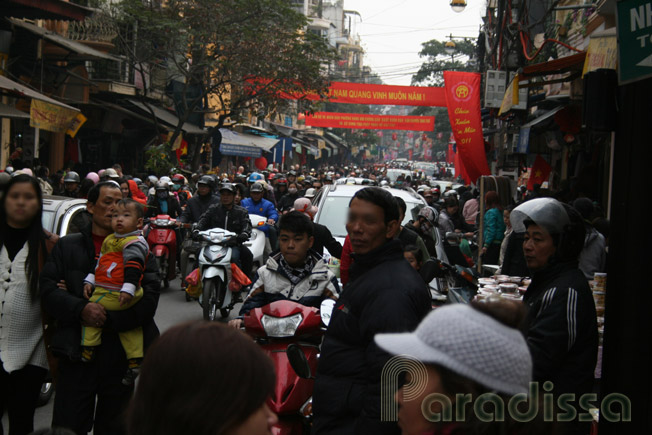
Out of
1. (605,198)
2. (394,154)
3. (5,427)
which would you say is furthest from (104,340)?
(394,154)

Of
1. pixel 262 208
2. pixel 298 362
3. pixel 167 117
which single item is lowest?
pixel 298 362

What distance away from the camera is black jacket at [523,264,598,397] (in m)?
3.01

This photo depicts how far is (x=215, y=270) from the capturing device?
344 inches

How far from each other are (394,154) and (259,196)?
6228 inches

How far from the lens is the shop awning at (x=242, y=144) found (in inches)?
1305

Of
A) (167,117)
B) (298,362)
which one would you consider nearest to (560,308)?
(298,362)

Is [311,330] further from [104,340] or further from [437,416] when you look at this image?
[437,416]

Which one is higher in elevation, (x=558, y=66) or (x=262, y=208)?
(x=558, y=66)

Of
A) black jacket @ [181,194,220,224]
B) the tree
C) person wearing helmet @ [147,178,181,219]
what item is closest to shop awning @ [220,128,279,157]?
the tree

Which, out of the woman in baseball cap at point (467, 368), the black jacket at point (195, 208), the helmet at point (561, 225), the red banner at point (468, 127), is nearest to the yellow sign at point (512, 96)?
the red banner at point (468, 127)

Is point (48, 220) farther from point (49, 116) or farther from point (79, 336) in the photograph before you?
point (49, 116)

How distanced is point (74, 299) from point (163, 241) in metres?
7.67

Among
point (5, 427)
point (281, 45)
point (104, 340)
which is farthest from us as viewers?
point (281, 45)

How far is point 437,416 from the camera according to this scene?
75.8 inches
